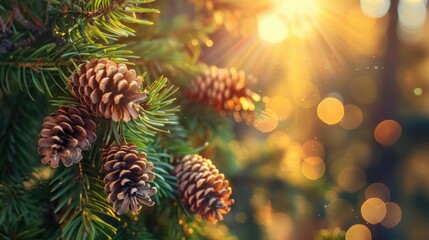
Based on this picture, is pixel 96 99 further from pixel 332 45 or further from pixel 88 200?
pixel 332 45

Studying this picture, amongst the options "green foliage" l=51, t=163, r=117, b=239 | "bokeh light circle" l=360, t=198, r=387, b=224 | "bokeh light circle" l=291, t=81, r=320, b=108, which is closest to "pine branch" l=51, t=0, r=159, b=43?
"green foliage" l=51, t=163, r=117, b=239

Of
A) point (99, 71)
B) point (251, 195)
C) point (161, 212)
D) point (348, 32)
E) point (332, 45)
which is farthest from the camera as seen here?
point (348, 32)

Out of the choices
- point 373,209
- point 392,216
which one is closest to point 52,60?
point 392,216

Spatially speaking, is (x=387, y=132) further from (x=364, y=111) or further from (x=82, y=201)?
(x=82, y=201)

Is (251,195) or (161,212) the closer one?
(161,212)

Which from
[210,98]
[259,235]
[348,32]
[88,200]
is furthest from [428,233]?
[88,200]

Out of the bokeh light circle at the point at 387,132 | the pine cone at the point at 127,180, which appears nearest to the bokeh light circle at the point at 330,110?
the bokeh light circle at the point at 387,132
